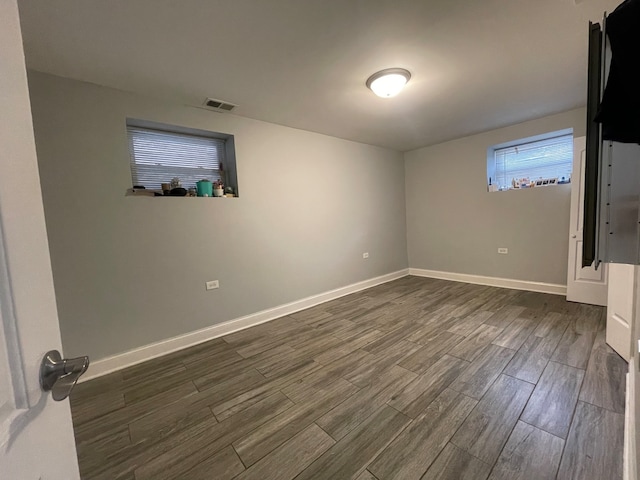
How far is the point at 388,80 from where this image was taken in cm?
225

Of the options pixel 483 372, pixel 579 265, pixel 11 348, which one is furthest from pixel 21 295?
pixel 579 265

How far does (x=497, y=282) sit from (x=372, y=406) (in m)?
3.51

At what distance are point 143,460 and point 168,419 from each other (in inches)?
11.0

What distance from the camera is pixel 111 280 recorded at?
2.22 m

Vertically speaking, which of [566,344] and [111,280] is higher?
[111,280]

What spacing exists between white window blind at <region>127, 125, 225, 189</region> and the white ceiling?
1.37 ft

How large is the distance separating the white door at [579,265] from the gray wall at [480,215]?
→ 27 centimetres

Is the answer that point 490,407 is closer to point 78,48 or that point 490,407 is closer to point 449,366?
point 449,366

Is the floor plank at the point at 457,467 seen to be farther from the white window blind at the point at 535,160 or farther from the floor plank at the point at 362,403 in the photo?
the white window blind at the point at 535,160

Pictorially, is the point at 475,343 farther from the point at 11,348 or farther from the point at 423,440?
the point at 11,348

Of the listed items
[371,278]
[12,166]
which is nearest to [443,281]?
[371,278]

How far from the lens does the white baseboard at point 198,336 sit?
2203mm

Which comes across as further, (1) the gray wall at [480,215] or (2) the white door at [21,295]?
(1) the gray wall at [480,215]

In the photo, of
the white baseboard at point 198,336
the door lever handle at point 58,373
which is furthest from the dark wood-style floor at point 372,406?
the door lever handle at point 58,373
